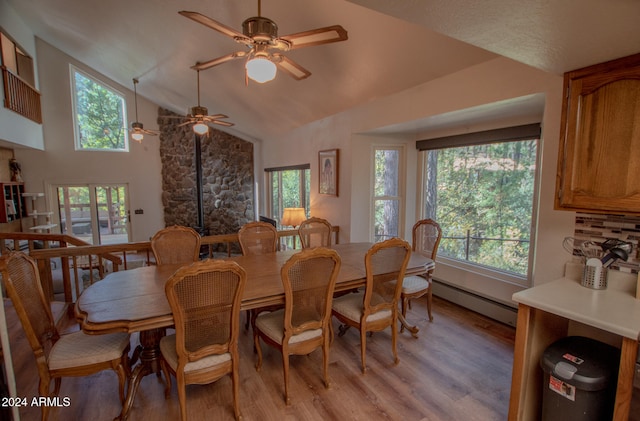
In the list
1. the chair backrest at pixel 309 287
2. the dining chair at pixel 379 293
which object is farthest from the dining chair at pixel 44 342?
the dining chair at pixel 379 293

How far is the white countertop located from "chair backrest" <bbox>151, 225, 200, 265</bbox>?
2.65 metres

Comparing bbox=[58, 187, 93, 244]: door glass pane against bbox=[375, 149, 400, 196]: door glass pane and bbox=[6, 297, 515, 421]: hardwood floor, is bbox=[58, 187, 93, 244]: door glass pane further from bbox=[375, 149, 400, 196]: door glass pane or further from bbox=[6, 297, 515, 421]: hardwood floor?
bbox=[375, 149, 400, 196]: door glass pane

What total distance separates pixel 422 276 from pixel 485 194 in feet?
3.87

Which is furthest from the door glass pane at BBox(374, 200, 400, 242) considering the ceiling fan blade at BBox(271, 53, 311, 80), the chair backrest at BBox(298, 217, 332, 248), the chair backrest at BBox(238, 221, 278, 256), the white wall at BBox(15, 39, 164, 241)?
the white wall at BBox(15, 39, 164, 241)

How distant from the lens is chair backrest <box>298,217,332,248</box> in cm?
358

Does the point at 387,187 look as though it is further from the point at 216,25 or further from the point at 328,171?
the point at 216,25

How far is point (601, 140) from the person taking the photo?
5.33 ft

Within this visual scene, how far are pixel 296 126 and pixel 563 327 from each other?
14.5 ft

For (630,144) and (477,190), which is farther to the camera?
(477,190)

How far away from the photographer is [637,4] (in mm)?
1064

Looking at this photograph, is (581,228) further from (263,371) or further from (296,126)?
(296,126)

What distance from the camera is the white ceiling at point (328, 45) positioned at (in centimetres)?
120

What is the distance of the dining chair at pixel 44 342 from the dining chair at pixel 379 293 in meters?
1.59

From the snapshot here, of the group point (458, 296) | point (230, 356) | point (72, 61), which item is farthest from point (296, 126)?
point (72, 61)
